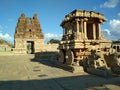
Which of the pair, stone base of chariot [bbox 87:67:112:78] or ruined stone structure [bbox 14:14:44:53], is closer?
stone base of chariot [bbox 87:67:112:78]

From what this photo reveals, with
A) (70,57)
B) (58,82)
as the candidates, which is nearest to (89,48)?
(70,57)

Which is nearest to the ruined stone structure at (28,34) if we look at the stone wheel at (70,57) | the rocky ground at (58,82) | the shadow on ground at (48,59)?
→ the shadow on ground at (48,59)

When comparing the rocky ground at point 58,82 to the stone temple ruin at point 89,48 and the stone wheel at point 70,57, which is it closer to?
the stone temple ruin at point 89,48

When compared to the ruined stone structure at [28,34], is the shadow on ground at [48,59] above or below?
below

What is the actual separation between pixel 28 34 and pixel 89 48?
28.2 m

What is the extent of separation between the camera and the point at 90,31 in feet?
51.4

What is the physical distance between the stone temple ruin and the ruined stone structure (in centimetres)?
2222

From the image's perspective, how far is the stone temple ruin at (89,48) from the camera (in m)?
8.65

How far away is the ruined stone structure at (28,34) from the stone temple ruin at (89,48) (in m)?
22.2

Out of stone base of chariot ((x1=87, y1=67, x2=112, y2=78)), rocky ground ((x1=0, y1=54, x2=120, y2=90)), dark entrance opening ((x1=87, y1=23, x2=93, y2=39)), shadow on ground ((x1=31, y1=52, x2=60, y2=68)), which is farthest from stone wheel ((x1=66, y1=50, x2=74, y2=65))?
dark entrance opening ((x1=87, y1=23, x2=93, y2=39))

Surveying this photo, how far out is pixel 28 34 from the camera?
37125 mm

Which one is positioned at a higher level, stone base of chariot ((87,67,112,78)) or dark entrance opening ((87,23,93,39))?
dark entrance opening ((87,23,93,39))

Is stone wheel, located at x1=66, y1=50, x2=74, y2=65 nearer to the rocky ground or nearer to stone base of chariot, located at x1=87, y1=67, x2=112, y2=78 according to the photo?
the rocky ground

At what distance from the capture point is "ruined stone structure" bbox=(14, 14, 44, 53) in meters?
36.0
